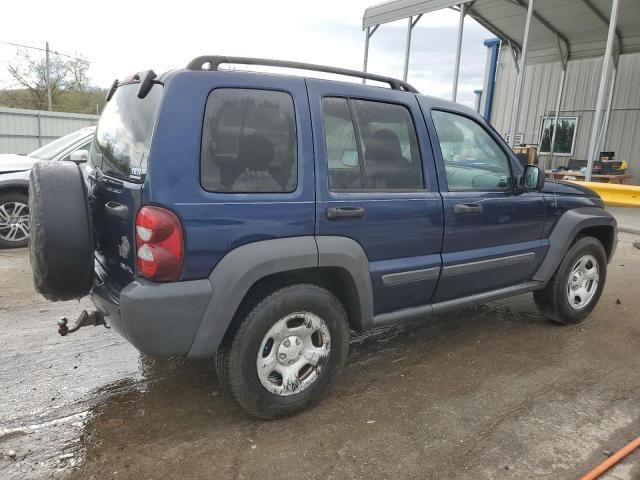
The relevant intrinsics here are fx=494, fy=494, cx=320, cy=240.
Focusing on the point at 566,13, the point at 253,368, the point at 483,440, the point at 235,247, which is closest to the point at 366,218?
the point at 235,247

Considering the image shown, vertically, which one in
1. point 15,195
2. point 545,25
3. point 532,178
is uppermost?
point 545,25

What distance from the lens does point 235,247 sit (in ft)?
8.08

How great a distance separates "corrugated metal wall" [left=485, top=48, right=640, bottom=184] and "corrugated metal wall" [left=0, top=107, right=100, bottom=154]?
15.2 meters

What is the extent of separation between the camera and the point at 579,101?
15.0 meters

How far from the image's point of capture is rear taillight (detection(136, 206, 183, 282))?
90.0 inches

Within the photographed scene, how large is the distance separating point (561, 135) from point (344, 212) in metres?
15.0

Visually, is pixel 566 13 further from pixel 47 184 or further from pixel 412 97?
pixel 47 184

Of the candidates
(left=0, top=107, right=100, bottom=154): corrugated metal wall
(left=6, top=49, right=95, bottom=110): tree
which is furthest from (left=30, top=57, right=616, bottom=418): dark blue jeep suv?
(left=6, top=49, right=95, bottom=110): tree

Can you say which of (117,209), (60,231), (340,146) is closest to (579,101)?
(340,146)

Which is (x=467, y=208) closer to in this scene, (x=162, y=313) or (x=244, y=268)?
(x=244, y=268)

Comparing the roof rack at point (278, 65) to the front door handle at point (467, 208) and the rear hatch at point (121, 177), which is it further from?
the front door handle at point (467, 208)

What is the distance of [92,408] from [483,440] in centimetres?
224

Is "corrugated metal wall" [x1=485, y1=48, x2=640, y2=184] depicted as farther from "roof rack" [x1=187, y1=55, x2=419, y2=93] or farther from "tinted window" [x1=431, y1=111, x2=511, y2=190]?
"roof rack" [x1=187, y1=55, x2=419, y2=93]

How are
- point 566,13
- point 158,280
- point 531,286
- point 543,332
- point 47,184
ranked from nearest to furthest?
A: point 158,280
point 47,184
point 531,286
point 543,332
point 566,13
